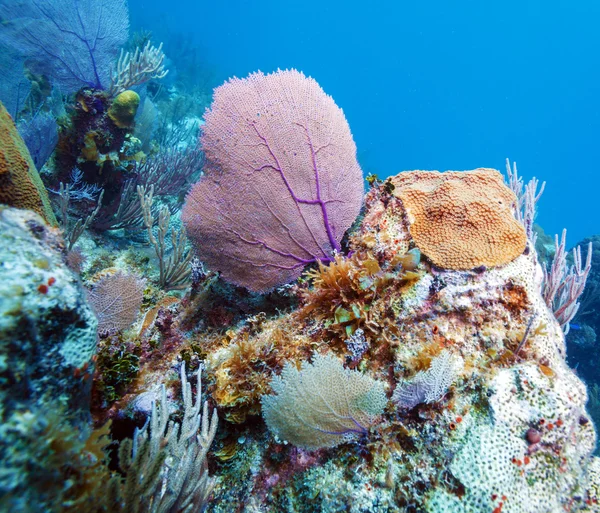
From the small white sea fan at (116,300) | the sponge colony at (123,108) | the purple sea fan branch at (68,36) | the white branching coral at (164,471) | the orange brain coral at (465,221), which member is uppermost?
the purple sea fan branch at (68,36)

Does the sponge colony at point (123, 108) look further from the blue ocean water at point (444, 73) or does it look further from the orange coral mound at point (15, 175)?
the blue ocean water at point (444, 73)

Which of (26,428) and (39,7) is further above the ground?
(39,7)

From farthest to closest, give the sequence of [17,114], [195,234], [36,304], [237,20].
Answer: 1. [237,20]
2. [17,114]
3. [195,234]
4. [36,304]

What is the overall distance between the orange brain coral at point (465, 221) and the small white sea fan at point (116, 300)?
2876mm

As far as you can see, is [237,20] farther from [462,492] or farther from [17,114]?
[462,492]

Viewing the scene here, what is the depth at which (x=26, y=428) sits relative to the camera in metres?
1.10

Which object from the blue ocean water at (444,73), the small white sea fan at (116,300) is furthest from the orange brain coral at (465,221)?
the blue ocean water at (444,73)

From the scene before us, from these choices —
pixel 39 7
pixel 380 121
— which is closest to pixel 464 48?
pixel 380 121

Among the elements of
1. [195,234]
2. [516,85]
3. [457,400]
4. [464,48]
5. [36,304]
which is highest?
[464,48]

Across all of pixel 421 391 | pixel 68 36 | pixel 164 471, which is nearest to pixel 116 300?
pixel 164 471

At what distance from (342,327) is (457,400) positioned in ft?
3.05

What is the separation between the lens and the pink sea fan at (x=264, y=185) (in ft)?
11.0

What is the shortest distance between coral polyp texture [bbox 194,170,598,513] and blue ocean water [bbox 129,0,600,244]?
76.8m

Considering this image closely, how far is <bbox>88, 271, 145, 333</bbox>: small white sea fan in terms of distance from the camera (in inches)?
125
